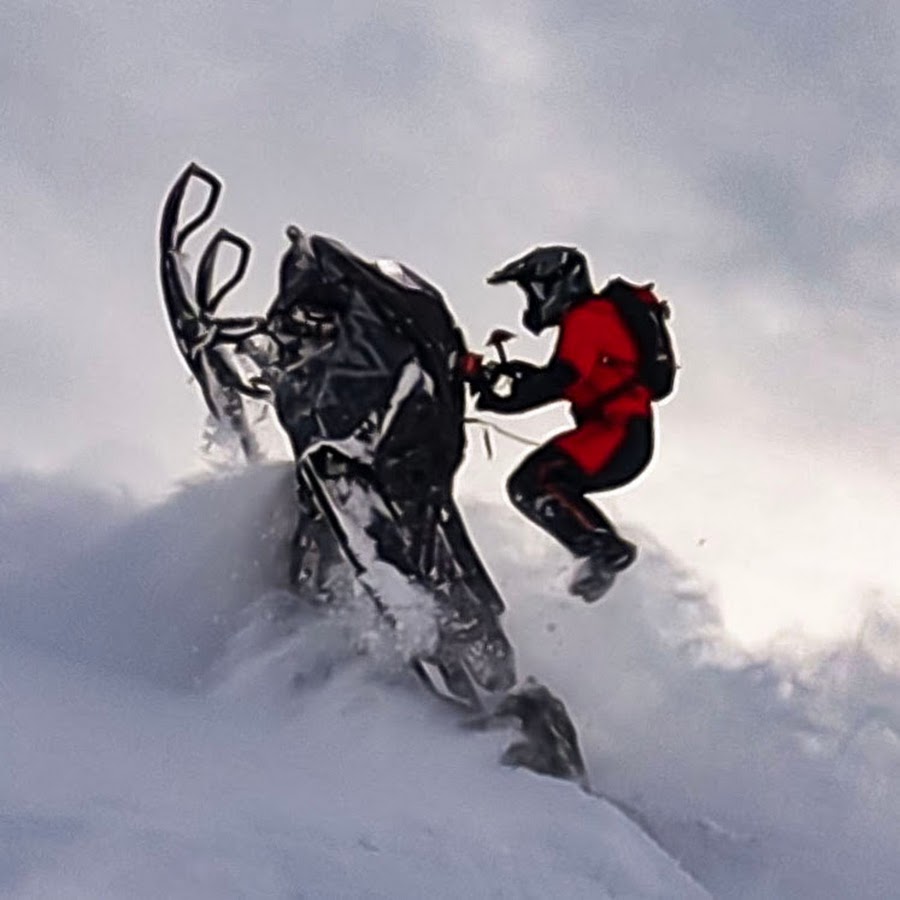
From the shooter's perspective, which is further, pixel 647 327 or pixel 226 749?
pixel 647 327

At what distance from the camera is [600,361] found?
874 centimetres

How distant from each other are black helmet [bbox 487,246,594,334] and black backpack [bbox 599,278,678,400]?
0.13 m

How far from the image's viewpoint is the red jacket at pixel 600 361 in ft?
28.6

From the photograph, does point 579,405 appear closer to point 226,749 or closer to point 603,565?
point 603,565

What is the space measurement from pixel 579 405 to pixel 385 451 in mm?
934

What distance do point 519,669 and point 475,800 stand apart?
75.4 inches

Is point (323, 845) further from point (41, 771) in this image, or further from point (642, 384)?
point (642, 384)

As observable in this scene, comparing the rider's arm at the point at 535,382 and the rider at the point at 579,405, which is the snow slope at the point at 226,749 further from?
the rider's arm at the point at 535,382

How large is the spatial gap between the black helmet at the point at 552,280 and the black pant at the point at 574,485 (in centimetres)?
63

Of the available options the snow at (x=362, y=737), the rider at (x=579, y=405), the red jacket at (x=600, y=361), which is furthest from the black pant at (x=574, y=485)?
the snow at (x=362, y=737)

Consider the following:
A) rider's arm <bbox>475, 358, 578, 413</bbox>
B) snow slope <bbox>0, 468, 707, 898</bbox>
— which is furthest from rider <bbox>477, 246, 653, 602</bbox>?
snow slope <bbox>0, 468, 707, 898</bbox>

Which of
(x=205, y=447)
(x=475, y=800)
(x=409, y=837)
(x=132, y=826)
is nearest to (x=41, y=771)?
(x=132, y=826)

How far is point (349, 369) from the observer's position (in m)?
8.73

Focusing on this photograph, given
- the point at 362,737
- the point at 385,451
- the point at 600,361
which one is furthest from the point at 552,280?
the point at 362,737
